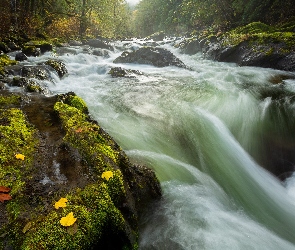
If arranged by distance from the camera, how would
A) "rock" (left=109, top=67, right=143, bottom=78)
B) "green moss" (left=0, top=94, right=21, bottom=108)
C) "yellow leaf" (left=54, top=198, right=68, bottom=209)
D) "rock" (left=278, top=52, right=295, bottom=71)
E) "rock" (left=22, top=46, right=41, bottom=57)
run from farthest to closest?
"rock" (left=22, top=46, right=41, bottom=57) < "rock" (left=109, top=67, right=143, bottom=78) < "rock" (left=278, top=52, right=295, bottom=71) < "green moss" (left=0, top=94, right=21, bottom=108) < "yellow leaf" (left=54, top=198, right=68, bottom=209)

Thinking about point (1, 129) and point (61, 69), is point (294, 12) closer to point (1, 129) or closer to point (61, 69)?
point (61, 69)

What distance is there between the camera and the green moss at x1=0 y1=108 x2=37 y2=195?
8.97 feet

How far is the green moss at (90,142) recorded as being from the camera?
123 inches

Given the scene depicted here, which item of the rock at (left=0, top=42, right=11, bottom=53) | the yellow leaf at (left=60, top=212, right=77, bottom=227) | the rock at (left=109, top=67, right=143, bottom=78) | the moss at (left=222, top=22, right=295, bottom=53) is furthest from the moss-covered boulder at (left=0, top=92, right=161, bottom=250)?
the moss at (left=222, top=22, right=295, bottom=53)

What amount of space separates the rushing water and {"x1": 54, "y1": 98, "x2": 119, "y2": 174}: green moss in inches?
42.0

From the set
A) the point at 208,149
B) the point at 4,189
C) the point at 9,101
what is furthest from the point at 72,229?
the point at 9,101

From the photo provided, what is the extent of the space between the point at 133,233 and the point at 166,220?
31.2 inches

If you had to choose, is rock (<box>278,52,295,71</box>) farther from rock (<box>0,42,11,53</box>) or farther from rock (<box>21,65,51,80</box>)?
rock (<box>0,42,11,53</box>)

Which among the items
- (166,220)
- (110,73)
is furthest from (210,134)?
(110,73)

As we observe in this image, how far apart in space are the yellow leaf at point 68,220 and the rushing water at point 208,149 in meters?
1.22

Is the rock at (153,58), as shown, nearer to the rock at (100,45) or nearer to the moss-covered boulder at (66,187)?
the rock at (100,45)

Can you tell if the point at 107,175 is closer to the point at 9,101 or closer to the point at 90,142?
the point at 90,142

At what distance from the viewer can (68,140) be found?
3.53 metres

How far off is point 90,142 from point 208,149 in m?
3.37
